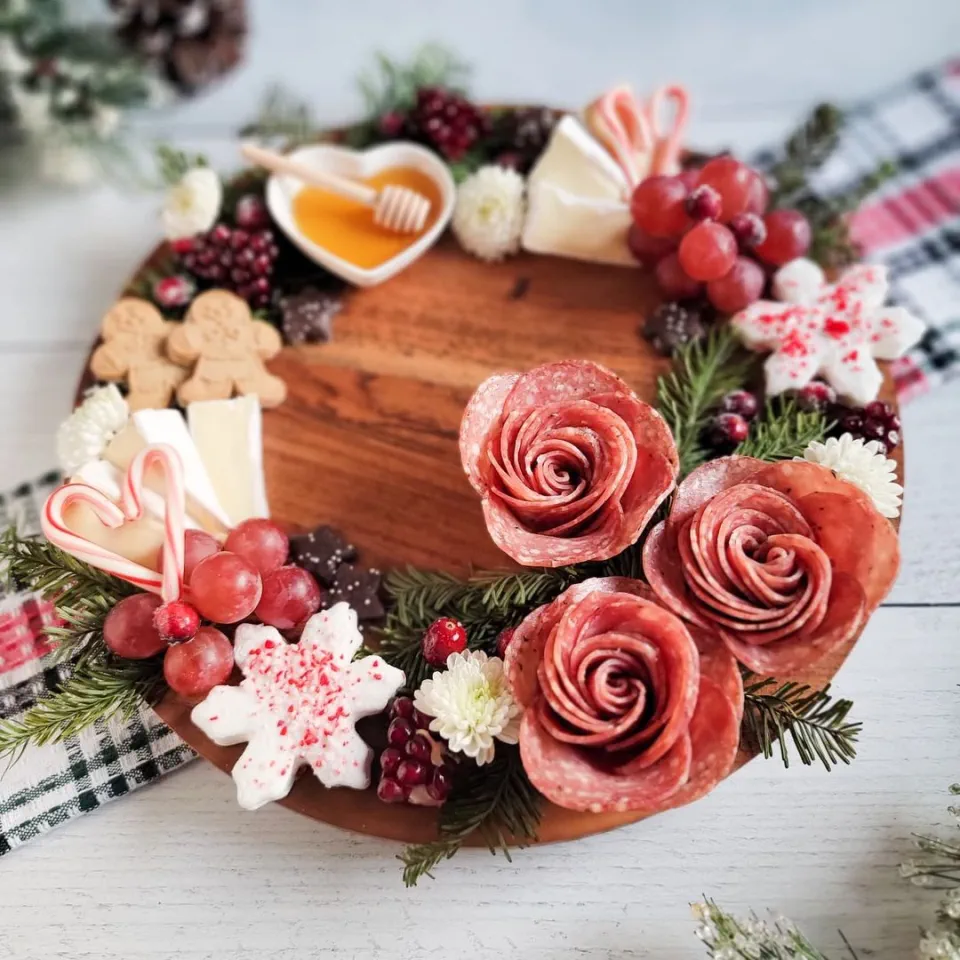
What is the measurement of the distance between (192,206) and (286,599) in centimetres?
62

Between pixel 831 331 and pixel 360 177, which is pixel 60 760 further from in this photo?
pixel 831 331

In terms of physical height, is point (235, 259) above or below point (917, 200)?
below

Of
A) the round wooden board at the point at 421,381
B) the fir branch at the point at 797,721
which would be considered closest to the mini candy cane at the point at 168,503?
the round wooden board at the point at 421,381

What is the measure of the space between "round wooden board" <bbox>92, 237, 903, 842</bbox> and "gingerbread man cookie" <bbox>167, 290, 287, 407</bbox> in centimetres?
4

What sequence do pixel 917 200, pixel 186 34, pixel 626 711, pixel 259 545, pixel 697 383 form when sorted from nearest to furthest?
pixel 626 711
pixel 259 545
pixel 697 383
pixel 917 200
pixel 186 34

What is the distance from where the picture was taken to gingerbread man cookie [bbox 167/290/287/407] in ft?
4.35

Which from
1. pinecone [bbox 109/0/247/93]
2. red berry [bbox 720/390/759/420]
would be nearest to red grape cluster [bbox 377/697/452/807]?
red berry [bbox 720/390/759/420]

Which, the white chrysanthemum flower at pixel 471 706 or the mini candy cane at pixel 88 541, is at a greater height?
the white chrysanthemum flower at pixel 471 706

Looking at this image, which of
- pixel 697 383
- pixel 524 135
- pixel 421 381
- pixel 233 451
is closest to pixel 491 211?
pixel 524 135

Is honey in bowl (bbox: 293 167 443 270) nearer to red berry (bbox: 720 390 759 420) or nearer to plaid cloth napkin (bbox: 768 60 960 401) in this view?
red berry (bbox: 720 390 759 420)

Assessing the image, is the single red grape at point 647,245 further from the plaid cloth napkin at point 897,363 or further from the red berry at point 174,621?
the red berry at point 174,621

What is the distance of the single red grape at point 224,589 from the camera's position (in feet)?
3.56

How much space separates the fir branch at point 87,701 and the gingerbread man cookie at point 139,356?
362mm

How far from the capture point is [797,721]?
1.02m
